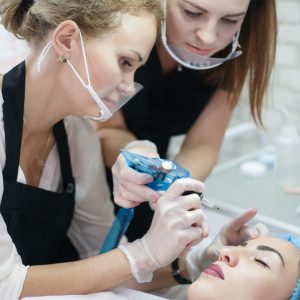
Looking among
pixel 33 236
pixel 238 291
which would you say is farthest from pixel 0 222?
pixel 238 291

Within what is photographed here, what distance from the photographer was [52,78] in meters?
1.46

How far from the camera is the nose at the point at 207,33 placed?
5.28 ft

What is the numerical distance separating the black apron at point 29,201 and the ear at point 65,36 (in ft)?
0.52

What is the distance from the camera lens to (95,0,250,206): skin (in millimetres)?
1572

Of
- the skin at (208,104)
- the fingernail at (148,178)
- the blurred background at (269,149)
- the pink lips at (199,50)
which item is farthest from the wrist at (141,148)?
the blurred background at (269,149)

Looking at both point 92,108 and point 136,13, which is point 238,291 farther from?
point 136,13

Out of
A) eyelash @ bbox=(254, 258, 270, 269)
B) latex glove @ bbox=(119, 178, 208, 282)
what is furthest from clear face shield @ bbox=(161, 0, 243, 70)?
eyelash @ bbox=(254, 258, 270, 269)

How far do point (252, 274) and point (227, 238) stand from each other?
0.83ft

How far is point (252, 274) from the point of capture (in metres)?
1.34

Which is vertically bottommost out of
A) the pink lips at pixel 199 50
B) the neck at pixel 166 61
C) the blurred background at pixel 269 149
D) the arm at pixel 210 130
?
the blurred background at pixel 269 149

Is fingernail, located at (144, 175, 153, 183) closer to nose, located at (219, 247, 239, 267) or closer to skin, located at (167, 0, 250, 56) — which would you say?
nose, located at (219, 247, 239, 267)

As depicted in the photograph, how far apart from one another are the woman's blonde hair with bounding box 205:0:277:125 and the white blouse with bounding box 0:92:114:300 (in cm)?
56

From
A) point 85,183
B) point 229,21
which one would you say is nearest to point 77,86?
→ point 85,183

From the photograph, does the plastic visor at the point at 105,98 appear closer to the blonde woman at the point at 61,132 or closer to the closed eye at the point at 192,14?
the blonde woman at the point at 61,132
